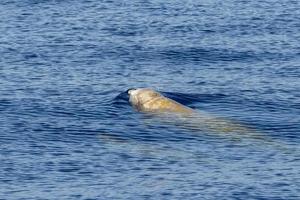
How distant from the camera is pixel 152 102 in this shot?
6162 cm

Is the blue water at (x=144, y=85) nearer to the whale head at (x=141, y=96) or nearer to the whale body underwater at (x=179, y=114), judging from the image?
the whale head at (x=141, y=96)

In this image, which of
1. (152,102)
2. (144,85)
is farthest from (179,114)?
(144,85)

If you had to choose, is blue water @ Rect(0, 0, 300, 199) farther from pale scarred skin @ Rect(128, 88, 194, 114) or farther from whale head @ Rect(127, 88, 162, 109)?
pale scarred skin @ Rect(128, 88, 194, 114)

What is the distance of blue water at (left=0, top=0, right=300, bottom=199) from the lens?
50062 mm

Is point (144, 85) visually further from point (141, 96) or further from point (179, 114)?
point (179, 114)

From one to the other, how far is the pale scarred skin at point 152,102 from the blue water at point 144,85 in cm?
65

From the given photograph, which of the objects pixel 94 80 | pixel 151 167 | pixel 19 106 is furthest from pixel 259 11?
pixel 151 167

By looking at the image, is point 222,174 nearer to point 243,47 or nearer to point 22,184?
point 22,184

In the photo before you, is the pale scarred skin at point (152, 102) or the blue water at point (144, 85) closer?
the blue water at point (144, 85)

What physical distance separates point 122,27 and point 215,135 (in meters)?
23.8

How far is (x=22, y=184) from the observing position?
49438 mm

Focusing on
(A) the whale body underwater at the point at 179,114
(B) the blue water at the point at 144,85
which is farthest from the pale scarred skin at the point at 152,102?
(B) the blue water at the point at 144,85

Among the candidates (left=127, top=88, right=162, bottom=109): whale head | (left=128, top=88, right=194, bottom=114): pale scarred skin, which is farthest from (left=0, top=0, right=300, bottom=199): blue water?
(left=128, top=88, right=194, bottom=114): pale scarred skin

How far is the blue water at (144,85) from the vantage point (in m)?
50.1
